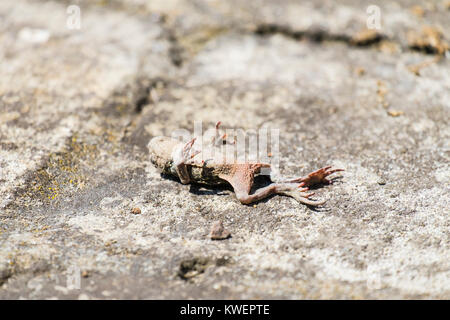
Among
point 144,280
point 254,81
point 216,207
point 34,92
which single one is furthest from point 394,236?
point 34,92

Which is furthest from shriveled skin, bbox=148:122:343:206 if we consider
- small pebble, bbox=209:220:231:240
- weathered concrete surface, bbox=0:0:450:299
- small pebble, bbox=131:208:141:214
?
small pebble, bbox=131:208:141:214

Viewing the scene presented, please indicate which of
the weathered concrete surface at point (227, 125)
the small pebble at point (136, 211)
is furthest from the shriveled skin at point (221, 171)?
the small pebble at point (136, 211)

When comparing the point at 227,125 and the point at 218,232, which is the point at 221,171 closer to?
the point at 218,232

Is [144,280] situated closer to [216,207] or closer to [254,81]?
[216,207]

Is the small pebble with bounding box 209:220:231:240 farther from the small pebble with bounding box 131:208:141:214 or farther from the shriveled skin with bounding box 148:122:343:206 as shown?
the small pebble with bounding box 131:208:141:214

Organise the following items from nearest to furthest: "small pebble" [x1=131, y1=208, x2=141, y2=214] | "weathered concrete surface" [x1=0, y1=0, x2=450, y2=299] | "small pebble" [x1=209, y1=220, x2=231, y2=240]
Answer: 1. "weathered concrete surface" [x1=0, y1=0, x2=450, y2=299]
2. "small pebble" [x1=209, y1=220, x2=231, y2=240]
3. "small pebble" [x1=131, y1=208, x2=141, y2=214]

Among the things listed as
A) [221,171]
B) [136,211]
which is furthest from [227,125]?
[136,211]
